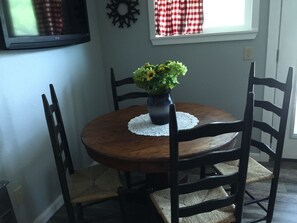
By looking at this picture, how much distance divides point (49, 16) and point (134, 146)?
A: 124 centimetres

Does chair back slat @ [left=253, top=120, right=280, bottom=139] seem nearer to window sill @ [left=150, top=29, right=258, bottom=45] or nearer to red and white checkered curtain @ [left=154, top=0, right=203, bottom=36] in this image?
window sill @ [left=150, top=29, right=258, bottom=45]

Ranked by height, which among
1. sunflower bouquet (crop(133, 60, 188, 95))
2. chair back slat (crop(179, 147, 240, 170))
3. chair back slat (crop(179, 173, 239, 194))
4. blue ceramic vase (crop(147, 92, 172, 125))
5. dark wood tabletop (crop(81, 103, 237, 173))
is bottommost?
chair back slat (crop(179, 173, 239, 194))

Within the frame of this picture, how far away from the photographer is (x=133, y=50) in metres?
2.84

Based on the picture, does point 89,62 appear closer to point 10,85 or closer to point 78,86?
point 78,86

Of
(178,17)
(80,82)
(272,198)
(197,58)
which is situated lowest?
(272,198)

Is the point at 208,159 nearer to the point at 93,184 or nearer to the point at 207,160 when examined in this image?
the point at 207,160

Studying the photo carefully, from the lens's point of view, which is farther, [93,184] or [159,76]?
[93,184]

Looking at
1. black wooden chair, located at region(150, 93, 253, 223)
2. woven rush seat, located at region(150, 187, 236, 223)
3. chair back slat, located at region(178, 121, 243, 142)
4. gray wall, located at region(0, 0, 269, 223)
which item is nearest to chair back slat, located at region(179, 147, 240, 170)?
black wooden chair, located at region(150, 93, 253, 223)

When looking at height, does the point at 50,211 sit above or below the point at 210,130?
below

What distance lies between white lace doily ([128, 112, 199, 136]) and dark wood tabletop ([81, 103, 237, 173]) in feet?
0.14

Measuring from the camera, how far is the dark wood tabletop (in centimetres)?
142

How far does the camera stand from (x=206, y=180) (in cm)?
126

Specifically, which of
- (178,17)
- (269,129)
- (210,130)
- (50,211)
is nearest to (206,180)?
(210,130)

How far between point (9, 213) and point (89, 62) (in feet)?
5.40
